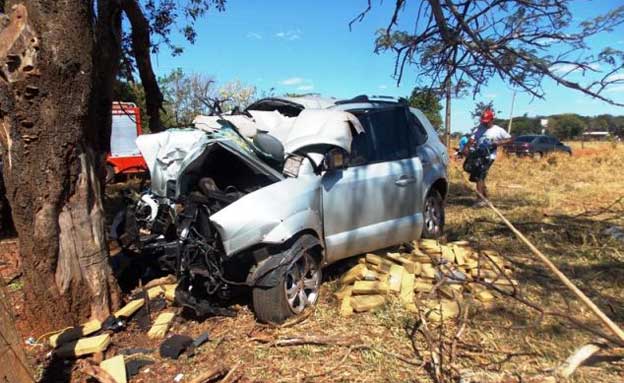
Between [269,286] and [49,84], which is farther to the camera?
[269,286]

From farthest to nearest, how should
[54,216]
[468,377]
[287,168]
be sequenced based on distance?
1. [287,168]
2. [54,216]
3. [468,377]

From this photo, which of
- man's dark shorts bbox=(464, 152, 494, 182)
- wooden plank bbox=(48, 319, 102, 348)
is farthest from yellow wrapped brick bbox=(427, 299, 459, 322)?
man's dark shorts bbox=(464, 152, 494, 182)

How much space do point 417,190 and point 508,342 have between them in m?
2.40

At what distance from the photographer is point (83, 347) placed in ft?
13.0

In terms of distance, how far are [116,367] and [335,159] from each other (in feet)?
8.43

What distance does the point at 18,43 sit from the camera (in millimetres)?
3859

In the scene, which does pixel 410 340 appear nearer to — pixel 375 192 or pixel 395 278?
pixel 395 278

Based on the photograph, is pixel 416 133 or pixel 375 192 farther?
pixel 416 133

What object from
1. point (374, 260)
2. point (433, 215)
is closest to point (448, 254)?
point (374, 260)

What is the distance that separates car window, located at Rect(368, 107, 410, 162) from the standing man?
4.14 metres

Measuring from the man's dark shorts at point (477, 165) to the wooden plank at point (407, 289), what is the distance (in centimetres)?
536

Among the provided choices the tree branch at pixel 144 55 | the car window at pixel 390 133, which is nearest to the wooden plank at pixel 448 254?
the car window at pixel 390 133

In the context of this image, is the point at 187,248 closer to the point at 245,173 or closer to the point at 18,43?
the point at 245,173

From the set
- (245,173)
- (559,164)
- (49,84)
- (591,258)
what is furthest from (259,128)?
(559,164)
